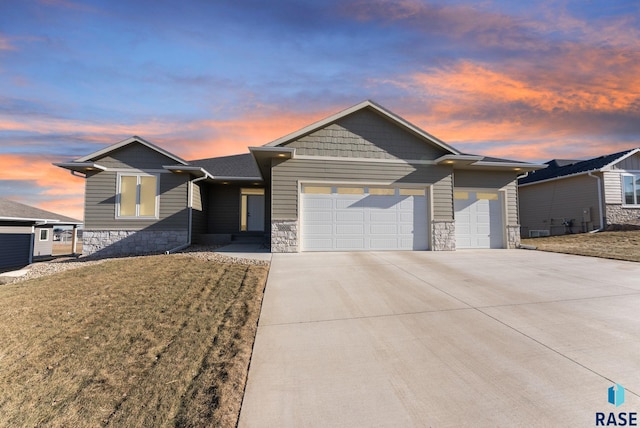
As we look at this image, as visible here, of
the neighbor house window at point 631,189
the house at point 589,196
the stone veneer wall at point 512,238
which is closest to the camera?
the stone veneer wall at point 512,238

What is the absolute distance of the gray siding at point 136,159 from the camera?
12616mm

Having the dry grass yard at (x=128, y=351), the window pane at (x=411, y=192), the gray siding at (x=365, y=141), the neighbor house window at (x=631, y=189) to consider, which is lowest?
the dry grass yard at (x=128, y=351)

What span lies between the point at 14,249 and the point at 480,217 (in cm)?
2659

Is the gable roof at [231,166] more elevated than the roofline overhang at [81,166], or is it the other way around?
the gable roof at [231,166]

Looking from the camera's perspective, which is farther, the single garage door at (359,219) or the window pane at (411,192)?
the window pane at (411,192)

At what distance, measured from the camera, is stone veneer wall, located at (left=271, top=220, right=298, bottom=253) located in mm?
10335

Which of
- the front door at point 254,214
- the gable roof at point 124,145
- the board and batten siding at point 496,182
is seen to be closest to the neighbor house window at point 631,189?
the board and batten siding at point 496,182

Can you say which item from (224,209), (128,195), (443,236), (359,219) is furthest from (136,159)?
(443,236)

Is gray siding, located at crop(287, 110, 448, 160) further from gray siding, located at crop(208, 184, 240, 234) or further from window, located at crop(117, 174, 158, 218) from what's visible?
window, located at crop(117, 174, 158, 218)

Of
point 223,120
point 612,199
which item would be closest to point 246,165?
point 223,120

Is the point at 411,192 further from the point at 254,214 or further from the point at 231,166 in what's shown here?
the point at 231,166

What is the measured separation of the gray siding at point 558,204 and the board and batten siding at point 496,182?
988 centimetres

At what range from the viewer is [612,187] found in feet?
57.6

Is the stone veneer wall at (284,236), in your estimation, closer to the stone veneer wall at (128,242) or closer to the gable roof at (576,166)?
the stone veneer wall at (128,242)
